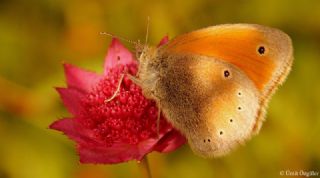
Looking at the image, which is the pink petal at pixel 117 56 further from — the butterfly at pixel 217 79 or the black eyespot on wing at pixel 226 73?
the black eyespot on wing at pixel 226 73

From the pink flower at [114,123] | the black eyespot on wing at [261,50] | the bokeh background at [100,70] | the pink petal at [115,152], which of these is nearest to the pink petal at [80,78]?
the pink flower at [114,123]

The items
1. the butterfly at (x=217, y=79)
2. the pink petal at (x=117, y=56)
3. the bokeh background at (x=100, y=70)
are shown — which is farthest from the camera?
the bokeh background at (x=100, y=70)

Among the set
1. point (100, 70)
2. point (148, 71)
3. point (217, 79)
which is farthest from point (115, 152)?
point (100, 70)

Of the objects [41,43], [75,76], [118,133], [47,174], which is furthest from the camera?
[41,43]

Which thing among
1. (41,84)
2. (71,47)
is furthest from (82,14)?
(41,84)

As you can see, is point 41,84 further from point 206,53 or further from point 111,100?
point 206,53

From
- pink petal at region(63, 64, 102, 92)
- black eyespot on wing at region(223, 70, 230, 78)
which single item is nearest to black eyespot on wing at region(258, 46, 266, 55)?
black eyespot on wing at region(223, 70, 230, 78)
